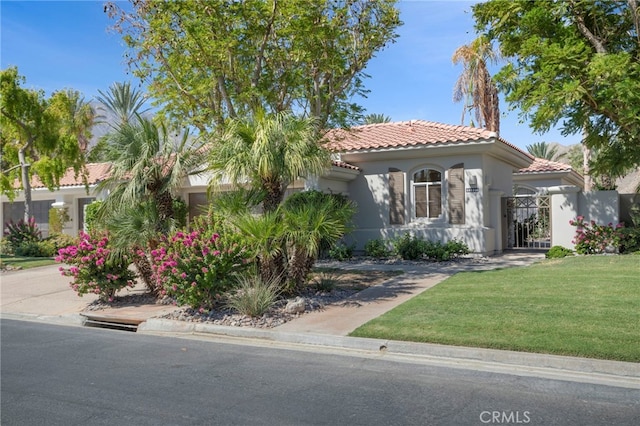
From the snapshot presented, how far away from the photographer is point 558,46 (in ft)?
44.0

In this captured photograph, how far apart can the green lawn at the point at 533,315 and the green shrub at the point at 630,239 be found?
3852mm

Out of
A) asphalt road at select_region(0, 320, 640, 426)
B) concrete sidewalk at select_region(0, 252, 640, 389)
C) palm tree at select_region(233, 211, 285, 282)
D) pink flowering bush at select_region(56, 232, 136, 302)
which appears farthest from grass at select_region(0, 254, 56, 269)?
asphalt road at select_region(0, 320, 640, 426)

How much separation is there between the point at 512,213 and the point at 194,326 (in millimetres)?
14117

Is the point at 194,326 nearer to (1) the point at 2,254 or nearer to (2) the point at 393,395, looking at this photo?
(2) the point at 393,395

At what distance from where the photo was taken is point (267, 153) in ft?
33.1

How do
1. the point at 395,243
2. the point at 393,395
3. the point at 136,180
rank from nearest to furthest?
the point at 393,395, the point at 136,180, the point at 395,243

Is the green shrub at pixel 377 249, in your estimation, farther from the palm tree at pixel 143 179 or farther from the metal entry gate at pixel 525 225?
the palm tree at pixel 143 179

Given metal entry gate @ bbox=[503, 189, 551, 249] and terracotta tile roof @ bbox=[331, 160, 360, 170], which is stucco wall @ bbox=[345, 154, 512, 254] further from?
metal entry gate @ bbox=[503, 189, 551, 249]

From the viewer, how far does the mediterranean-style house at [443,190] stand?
682 inches

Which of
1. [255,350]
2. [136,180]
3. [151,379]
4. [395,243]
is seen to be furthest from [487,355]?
[395,243]

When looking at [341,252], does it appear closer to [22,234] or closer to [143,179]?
[143,179]

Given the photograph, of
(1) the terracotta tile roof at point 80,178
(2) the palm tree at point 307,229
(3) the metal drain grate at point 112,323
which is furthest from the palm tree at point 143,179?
(1) the terracotta tile roof at point 80,178

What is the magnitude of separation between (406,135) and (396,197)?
242cm

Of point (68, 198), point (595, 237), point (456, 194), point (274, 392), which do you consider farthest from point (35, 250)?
point (595, 237)
